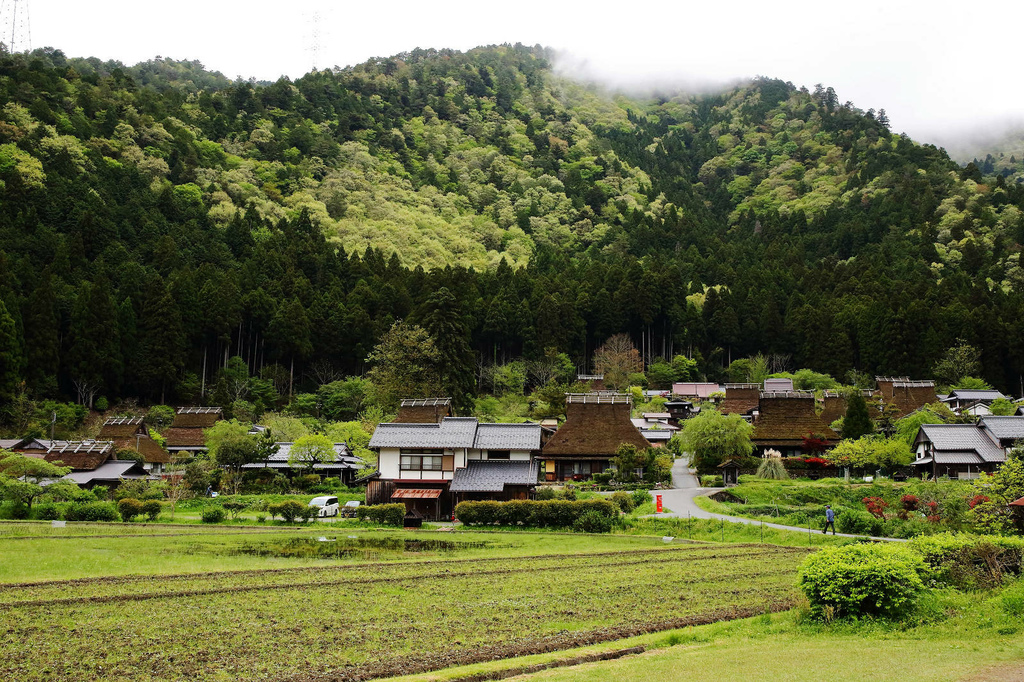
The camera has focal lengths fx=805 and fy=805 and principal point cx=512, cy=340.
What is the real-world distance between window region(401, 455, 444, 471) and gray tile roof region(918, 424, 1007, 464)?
24664 mm

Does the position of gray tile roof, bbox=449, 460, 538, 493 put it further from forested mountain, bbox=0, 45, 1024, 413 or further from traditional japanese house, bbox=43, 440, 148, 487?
forested mountain, bbox=0, 45, 1024, 413

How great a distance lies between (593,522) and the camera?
29406 mm

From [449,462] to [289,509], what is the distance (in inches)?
339

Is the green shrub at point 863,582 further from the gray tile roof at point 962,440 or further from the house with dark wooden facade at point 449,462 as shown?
the gray tile roof at point 962,440

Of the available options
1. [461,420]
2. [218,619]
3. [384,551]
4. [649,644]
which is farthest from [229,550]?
[461,420]

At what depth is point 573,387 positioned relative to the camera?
61.2 meters

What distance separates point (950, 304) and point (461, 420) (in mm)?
50432

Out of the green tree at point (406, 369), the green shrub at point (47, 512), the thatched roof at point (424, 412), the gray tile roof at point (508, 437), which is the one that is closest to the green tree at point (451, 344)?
the green tree at point (406, 369)

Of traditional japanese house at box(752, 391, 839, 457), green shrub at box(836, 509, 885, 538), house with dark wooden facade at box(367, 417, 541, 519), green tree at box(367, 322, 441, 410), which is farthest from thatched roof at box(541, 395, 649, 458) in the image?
green shrub at box(836, 509, 885, 538)

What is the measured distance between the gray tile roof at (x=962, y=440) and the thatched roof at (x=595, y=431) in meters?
14.3

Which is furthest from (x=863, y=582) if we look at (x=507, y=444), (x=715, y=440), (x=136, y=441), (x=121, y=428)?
(x=121, y=428)

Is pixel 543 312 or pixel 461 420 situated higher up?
pixel 543 312

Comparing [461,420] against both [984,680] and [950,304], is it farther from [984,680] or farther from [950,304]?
[950,304]

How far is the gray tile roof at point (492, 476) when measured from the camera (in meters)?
35.4
